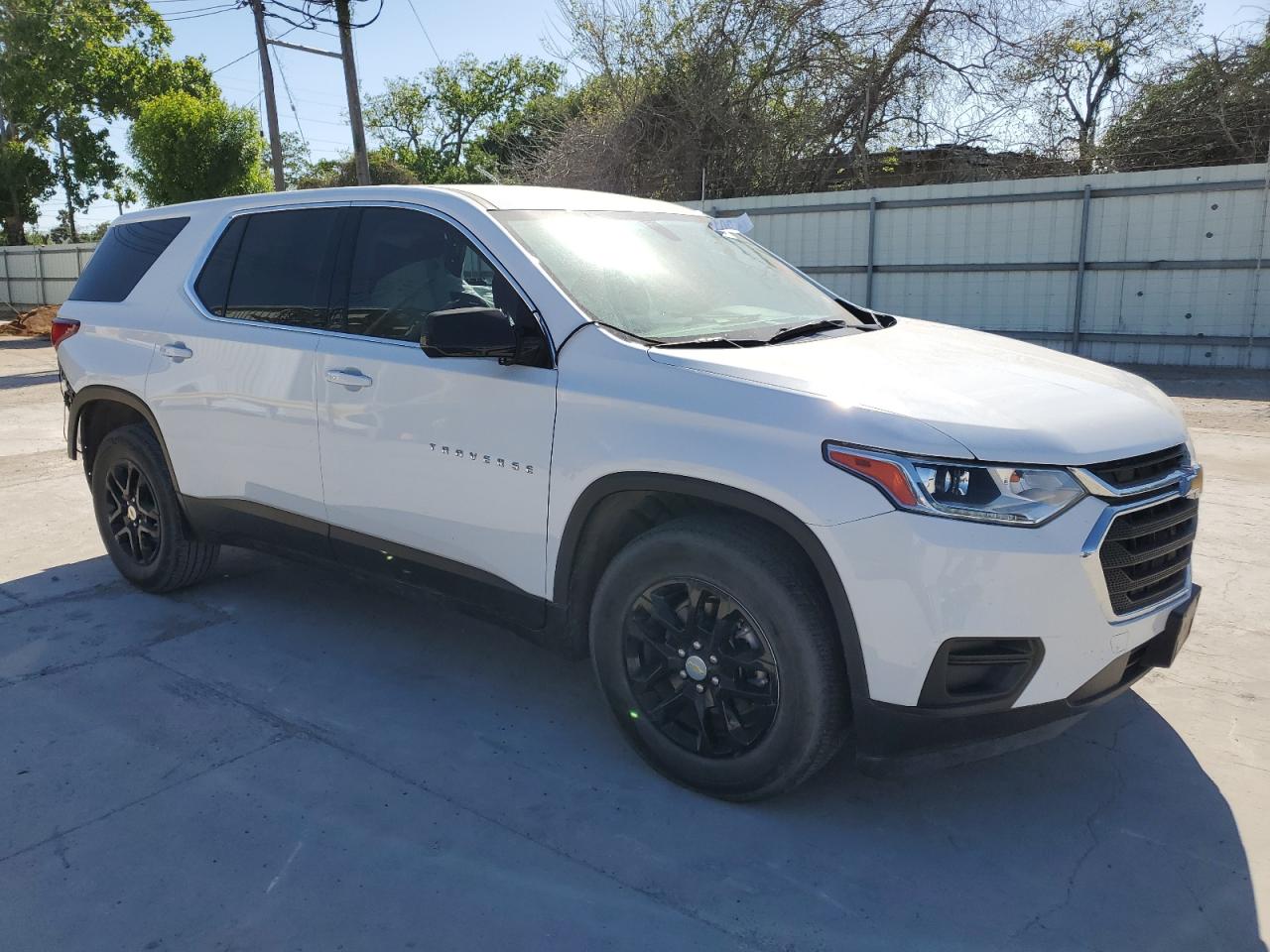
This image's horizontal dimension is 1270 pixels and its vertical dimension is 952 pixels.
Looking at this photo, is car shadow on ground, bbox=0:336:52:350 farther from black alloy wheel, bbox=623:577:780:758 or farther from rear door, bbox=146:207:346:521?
black alloy wheel, bbox=623:577:780:758

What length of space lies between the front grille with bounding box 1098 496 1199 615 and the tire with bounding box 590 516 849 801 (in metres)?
0.76

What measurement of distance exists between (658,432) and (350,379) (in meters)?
1.42

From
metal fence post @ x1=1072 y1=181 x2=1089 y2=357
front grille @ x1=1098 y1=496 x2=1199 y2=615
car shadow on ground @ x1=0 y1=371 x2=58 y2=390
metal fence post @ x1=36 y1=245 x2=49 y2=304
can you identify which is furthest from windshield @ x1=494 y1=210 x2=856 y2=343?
metal fence post @ x1=36 y1=245 x2=49 y2=304

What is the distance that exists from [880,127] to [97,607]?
1730 centimetres

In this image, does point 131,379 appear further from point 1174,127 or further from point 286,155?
point 286,155

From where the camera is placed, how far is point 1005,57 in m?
18.4

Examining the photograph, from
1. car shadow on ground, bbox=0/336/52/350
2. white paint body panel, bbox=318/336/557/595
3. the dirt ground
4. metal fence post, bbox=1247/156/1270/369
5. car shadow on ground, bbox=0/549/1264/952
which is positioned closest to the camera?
car shadow on ground, bbox=0/549/1264/952

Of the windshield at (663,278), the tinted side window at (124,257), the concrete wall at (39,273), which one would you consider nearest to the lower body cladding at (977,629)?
the windshield at (663,278)

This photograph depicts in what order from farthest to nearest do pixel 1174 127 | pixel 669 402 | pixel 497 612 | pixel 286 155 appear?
pixel 286 155
pixel 1174 127
pixel 497 612
pixel 669 402

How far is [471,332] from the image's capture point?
320 cm

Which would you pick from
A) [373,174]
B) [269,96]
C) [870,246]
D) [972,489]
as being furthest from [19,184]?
[972,489]

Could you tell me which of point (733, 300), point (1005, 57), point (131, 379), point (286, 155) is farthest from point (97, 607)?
point (286, 155)

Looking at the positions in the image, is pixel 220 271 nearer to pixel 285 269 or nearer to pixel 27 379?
pixel 285 269

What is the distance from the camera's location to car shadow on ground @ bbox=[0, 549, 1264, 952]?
2666 mm
